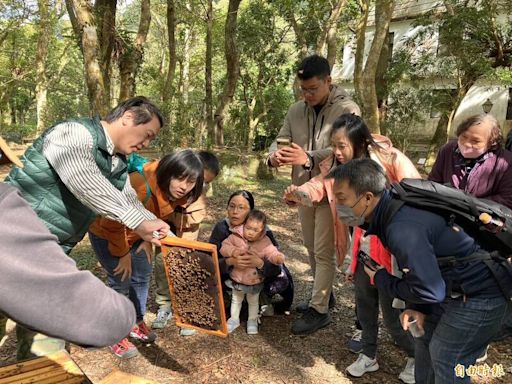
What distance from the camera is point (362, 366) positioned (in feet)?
10.9

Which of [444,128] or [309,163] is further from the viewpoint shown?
[444,128]

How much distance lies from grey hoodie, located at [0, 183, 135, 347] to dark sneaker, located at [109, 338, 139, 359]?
243cm

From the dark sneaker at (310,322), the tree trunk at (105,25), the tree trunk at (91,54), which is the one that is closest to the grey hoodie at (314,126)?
the dark sneaker at (310,322)

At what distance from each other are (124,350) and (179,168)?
1.56 meters

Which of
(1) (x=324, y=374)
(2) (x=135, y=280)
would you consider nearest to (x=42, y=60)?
(2) (x=135, y=280)

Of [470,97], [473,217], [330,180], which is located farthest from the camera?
[470,97]

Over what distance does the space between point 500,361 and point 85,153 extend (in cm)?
370

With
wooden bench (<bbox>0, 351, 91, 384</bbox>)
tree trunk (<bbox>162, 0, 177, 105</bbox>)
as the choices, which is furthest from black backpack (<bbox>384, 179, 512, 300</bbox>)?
tree trunk (<bbox>162, 0, 177, 105</bbox>)

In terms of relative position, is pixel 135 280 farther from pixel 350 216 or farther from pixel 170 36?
pixel 170 36

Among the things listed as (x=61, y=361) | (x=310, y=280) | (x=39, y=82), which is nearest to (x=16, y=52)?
(x=39, y=82)

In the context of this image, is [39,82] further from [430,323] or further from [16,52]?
[430,323]

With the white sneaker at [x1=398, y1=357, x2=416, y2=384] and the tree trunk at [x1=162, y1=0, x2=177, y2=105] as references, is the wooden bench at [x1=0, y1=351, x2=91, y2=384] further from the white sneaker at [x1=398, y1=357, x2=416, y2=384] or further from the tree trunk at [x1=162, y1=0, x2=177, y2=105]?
the tree trunk at [x1=162, y1=0, x2=177, y2=105]

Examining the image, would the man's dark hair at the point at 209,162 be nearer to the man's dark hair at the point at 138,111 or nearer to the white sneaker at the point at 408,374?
the man's dark hair at the point at 138,111

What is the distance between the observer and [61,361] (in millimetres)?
2107
